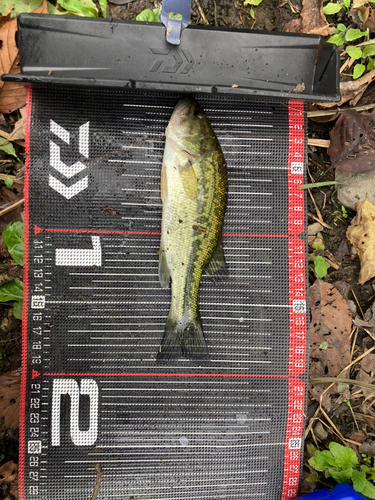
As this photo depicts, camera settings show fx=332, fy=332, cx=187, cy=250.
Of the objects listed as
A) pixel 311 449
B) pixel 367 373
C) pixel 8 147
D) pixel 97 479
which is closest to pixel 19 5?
pixel 8 147

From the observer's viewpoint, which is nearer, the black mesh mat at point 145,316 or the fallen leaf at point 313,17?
the black mesh mat at point 145,316

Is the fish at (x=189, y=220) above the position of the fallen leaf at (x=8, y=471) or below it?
above

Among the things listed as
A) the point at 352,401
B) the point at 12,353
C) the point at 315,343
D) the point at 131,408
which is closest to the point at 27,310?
the point at 12,353

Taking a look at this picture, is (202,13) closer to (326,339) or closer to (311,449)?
(326,339)

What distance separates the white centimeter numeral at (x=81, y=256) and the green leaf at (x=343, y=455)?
250 centimetres

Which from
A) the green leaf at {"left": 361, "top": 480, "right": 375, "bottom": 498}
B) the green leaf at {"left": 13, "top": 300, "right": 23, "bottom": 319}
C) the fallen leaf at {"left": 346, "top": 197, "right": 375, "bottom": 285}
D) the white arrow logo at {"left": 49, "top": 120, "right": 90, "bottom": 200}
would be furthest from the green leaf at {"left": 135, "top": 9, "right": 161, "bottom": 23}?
the green leaf at {"left": 361, "top": 480, "right": 375, "bottom": 498}

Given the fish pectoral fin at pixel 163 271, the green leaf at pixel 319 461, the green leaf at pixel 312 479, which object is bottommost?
the green leaf at pixel 312 479

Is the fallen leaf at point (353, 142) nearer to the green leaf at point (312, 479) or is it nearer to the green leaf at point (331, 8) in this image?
the green leaf at point (331, 8)

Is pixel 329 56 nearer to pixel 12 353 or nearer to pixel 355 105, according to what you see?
pixel 355 105

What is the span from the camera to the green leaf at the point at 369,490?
2627 mm

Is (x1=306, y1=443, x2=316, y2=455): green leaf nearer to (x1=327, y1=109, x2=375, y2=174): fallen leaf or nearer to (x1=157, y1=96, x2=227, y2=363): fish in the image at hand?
(x1=157, y1=96, x2=227, y2=363): fish

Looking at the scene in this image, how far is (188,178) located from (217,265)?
0.76 m

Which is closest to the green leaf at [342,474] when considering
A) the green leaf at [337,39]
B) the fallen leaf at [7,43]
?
the green leaf at [337,39]

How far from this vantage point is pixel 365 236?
2996mm
